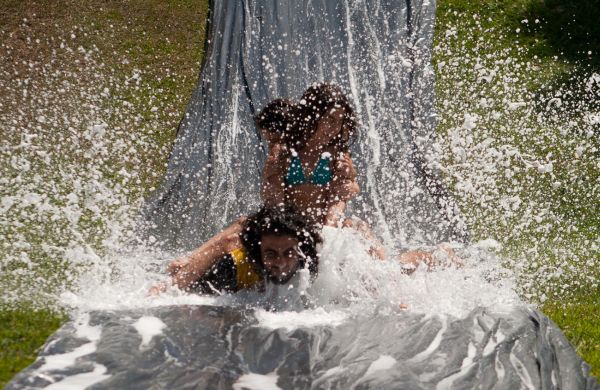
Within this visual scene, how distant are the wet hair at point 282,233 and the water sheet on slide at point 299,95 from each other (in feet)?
3.01

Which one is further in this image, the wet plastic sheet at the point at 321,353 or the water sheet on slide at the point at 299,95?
the water sheet on slide at the point at 299,95

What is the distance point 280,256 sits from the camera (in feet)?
12.6

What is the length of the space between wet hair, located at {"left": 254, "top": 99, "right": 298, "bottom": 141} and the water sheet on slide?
1.06ft

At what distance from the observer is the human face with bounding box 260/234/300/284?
3.84 metres

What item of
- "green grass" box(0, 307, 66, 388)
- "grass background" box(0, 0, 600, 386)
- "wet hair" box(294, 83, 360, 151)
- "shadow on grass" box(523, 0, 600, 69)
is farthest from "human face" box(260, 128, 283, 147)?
"shadow on grass" box(523, 0, 600, 69)

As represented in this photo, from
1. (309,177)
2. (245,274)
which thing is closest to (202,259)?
(245,274)

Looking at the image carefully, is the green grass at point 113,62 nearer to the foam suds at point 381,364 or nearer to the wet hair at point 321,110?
the wet hair at point 321,110

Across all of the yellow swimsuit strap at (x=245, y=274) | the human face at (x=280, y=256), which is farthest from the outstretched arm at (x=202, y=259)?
the human face at (x=280, y=256)

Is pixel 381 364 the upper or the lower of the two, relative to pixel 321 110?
lower

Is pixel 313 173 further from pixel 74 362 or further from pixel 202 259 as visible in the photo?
pixel 74 362

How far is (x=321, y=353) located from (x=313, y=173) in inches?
66.3

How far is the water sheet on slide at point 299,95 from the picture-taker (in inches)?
204

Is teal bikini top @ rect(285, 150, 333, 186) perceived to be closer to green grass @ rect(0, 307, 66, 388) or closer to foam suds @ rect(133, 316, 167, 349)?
foam suds @ rect(133, 316, 167, 349)

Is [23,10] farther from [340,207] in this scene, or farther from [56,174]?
[340,207]
